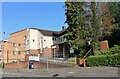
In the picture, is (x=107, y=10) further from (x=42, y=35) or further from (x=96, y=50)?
(x=42, y=35)

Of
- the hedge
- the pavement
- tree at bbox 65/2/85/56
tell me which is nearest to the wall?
tree at bbox 65/2/85/56

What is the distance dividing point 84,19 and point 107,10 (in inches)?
138

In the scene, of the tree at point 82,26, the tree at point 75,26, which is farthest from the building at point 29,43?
the tree at point 82,26

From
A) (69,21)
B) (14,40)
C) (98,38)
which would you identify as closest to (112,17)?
(98,38)

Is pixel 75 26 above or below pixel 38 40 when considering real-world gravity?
below

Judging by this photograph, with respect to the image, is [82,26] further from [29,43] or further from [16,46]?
[16,46]

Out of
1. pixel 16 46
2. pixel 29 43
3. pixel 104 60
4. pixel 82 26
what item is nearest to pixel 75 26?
pixel 82 26

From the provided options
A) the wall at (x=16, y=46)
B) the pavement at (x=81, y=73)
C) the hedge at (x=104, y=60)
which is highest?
the wall at (x=16, y=46)

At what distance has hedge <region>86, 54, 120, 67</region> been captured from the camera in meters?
29.4

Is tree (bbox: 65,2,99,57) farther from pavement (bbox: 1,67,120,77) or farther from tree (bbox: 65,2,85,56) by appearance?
pavement (bbox: 1,67,120,77)

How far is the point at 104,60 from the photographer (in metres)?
30.4

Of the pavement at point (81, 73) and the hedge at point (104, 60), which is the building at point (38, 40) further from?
the pavement at point (81, 73)

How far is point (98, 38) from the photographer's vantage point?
3581cm

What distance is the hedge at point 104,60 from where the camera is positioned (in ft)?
96.4
